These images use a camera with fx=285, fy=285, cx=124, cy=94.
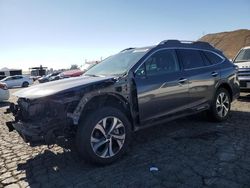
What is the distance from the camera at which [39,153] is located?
202 inches

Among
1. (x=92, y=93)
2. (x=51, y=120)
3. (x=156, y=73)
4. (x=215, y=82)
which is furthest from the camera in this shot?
(x=215, y=82)

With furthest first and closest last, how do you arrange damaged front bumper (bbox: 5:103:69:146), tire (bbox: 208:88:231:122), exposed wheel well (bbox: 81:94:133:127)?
1. tire (bbox: 208:88:231:122)
2. exposed wheel well (bbox: 81:94:133:127)
3. damaged front bumper (bbox: 5:103:69:146)

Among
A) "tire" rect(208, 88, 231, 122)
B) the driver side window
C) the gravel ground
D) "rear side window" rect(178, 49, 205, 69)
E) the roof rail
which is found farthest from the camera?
"tire" rect(208, 88, 231, 122)

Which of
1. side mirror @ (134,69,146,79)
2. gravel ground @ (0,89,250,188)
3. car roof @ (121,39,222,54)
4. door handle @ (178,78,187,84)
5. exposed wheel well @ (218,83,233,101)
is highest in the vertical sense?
car roof @ (121,39,222,54)

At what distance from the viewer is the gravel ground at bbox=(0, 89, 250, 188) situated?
3.75 metres

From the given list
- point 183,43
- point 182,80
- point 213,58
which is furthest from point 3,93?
point 182,80

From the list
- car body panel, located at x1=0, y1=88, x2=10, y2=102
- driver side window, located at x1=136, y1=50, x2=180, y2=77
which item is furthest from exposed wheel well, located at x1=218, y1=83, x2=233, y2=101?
car body panel, located at x1=0, y1=88, x2=10, y2=102

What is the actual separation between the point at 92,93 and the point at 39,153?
5.75 feet

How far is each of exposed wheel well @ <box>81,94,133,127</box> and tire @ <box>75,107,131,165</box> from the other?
151 millimetres

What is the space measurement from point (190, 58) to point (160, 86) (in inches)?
51.9

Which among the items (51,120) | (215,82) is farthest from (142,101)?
(215,82)

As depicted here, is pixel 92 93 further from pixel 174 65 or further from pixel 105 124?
pixel 174 65

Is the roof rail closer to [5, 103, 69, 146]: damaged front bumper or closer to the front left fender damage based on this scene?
the front left fender damage

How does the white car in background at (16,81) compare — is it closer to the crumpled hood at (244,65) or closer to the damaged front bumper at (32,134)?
the crumpled hood at (244,65)
